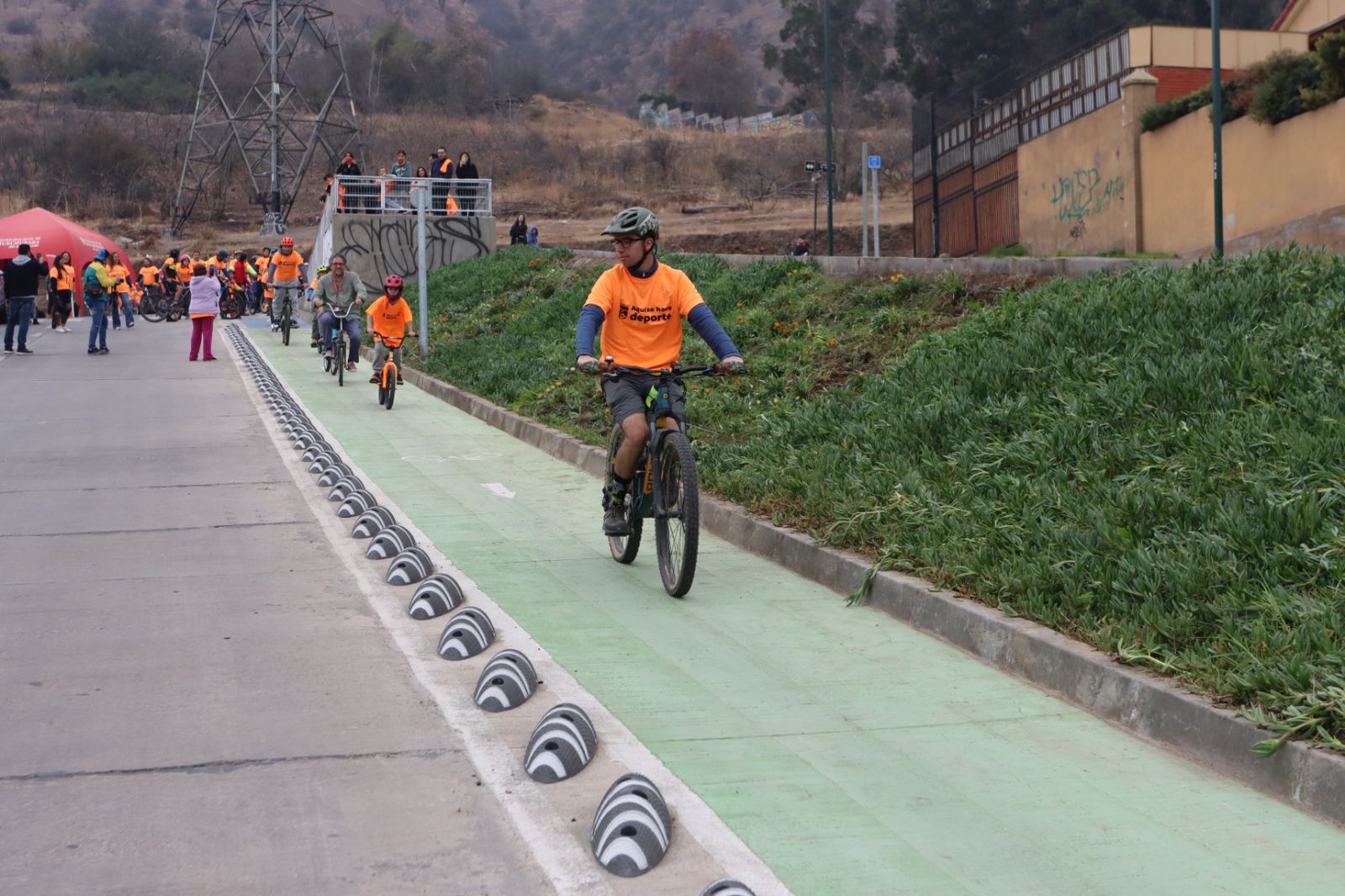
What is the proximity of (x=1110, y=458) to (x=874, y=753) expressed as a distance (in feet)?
10.7

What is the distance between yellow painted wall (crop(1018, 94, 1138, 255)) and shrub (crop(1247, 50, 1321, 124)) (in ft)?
14.8

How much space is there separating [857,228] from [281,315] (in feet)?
93.6

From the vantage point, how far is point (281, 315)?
29469 millimetres

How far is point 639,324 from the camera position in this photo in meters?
8.58

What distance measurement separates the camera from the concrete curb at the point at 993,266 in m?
12.7

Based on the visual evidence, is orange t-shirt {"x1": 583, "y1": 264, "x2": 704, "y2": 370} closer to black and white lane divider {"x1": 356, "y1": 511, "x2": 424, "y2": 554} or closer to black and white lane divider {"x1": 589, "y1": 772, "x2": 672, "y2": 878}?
black and white lane divider {"x1": 356, "y1": 511, "x2": 424, "y2": 554}

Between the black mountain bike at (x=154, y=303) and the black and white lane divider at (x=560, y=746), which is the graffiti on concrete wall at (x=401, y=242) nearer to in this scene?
the black mountain bike at (x=154, y=303)

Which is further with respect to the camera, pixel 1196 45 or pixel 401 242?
pixel 401 242

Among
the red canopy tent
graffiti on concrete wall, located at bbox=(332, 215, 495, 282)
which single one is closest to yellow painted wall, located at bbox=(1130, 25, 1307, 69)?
graffiti on concrete wall, located at bbox=(332, 215, 495, 282)

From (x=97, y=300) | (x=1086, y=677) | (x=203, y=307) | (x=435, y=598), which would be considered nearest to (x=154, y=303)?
(x=97, y=300)

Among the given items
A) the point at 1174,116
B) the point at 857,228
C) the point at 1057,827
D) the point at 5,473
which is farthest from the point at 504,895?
the point at 857,228

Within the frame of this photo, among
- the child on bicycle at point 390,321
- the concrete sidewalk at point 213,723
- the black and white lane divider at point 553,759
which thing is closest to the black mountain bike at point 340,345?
the child on bicycle at point 390,321

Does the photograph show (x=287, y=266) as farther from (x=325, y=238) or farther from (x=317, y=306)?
(x=325, y=238)

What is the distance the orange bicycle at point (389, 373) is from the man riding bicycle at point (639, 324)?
10.2 meters
